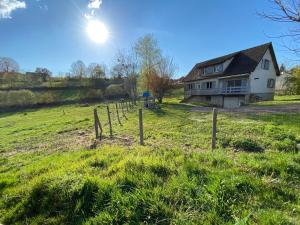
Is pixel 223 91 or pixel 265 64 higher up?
pixel 265 64

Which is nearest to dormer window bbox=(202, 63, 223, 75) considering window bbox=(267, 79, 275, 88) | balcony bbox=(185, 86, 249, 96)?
balcony bbox=(185, 86, 249, 96)

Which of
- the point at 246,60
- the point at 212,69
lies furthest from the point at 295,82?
the point at 212,69

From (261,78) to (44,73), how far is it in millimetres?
80360

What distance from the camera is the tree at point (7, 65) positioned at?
7262 centimetres

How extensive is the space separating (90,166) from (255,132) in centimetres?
658

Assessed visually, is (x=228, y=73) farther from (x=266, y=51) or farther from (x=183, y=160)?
(x=183, y=160)

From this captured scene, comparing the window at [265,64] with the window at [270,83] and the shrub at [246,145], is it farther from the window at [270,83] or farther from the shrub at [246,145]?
the shrub at [246,145]

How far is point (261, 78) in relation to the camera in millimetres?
24141

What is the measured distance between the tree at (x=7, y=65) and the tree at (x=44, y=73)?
340 inches

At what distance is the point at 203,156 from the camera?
482 cm

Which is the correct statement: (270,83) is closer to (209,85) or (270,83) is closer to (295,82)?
(295,82)

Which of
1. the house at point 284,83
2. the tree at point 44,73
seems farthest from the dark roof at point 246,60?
the tree at point 44,73

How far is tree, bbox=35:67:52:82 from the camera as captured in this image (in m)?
74.5

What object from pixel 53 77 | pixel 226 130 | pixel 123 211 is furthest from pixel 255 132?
pixel 53 77
